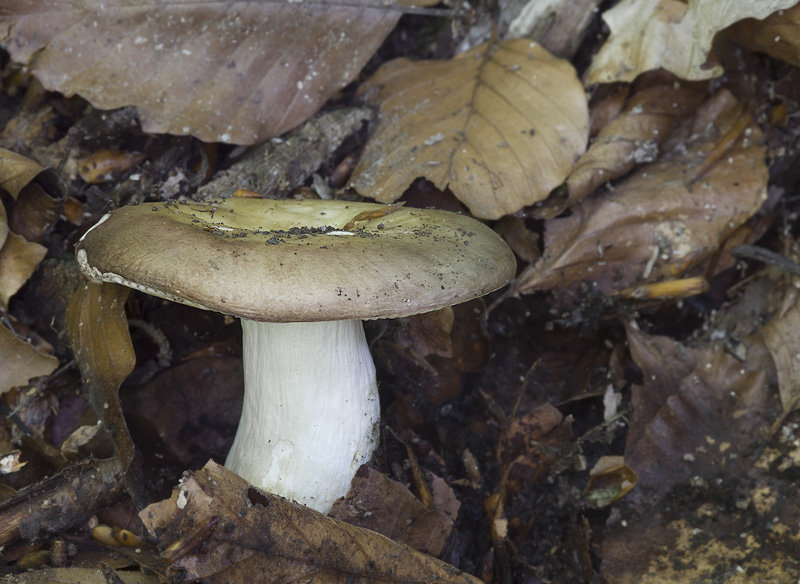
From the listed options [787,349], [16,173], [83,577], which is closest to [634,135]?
[787,349]

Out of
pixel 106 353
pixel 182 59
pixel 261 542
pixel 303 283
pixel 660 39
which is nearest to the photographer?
pixel 303 283

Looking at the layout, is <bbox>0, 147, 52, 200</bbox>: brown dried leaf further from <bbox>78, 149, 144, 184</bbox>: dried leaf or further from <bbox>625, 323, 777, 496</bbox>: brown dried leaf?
<bbox>625, 323, 777, 496</bbox>: brown dried leaf

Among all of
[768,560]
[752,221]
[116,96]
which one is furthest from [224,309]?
[752,221]

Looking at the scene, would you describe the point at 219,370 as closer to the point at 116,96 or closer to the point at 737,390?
the point at 116,96

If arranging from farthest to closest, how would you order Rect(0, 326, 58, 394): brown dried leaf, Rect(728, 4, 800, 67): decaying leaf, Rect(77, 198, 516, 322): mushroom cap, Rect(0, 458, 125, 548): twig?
Rect(728, 4, 800, 67): decaying leaf → Rect(0, 326, 58, 394): brown dried leaf → Rect(0, 458, 125, 548): twig → Rect(77, 198, 516, 322): mushroom cap

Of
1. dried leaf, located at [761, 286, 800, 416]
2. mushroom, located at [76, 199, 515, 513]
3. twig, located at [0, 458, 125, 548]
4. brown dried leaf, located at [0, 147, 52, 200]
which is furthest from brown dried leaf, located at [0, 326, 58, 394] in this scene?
dried leaf, located at [761, 286, 800, 416]

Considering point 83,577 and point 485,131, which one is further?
point 485,131

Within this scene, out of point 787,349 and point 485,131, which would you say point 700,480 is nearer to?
point 787,349
